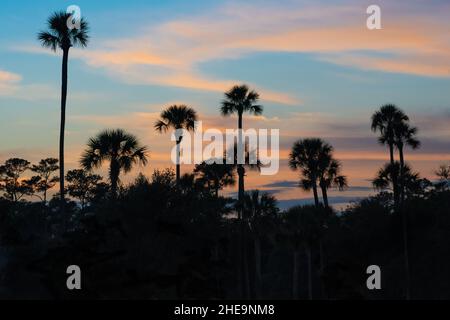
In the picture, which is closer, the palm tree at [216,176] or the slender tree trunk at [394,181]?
the slender tree trunk at [394,181]

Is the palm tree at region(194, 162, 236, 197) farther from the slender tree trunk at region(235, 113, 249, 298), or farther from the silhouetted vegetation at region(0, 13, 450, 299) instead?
the slender tree trunk at region(235, 113, 249, 298)

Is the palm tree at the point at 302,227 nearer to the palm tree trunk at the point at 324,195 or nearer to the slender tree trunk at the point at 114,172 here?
the palm tree trunk at the point at 324,195

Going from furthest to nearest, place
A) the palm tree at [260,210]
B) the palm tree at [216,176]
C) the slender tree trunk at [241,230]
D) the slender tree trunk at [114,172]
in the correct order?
the palm tree at [216,176] → the palm tree at [260,210] → the slender tree trunk at [241,230] → the slender tree trunk at [114,172]

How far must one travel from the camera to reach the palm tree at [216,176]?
227ft

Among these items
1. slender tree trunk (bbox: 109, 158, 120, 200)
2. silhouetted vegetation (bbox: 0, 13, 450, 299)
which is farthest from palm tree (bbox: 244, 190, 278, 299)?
slender tree trunk (bbox: 109, 158, 120, 200)

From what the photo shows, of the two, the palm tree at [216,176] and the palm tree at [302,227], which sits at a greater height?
the palm tree at [216,176]

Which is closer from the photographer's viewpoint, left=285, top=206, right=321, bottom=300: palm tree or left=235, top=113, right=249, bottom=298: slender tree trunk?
left=235, top=113, right=249, bottom=298: slender tree trunk

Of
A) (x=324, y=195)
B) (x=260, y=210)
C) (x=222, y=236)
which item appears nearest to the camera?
(x=222, y=236)

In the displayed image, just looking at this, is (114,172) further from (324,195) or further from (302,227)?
(324,195)

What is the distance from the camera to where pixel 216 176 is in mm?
70312

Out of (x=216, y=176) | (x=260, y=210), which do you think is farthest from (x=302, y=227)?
(x=216, y=176)

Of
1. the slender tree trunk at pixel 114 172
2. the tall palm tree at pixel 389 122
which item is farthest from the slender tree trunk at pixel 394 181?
the slender tree trunk at pixel 114 172

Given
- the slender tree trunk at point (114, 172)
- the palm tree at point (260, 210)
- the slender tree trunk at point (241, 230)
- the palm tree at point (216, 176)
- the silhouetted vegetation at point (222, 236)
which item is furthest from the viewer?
the palm tree at point (216, 176)

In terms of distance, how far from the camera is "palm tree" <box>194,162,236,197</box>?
6931 centimetres
